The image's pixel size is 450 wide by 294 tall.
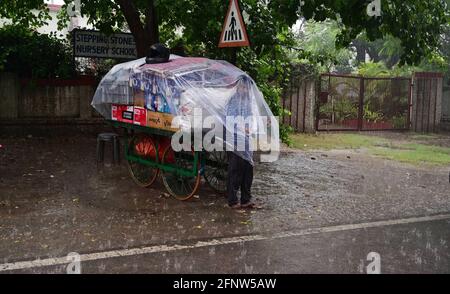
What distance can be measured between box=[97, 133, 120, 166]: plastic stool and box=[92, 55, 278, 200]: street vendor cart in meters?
0.64

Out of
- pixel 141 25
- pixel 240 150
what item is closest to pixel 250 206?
pixel 240 150

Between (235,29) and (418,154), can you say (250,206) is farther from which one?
(418,154)

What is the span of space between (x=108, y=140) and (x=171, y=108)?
8.31ft

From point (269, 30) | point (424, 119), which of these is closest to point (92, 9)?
point (269, 30)

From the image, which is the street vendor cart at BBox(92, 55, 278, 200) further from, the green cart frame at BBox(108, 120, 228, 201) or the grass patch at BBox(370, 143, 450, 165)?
the grass patch at BBox(370, 143, 450, 165)

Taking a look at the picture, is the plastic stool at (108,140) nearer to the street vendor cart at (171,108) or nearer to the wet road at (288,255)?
the street vendor cart at (171,108)

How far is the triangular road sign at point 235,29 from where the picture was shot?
24.4ft

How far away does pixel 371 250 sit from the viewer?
5676 millimetres

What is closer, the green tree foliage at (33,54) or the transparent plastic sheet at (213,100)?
the transparent plastic sheet at (213,100)

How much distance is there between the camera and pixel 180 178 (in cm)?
768

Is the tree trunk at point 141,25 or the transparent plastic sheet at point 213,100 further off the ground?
the tree trunk at point 141,25

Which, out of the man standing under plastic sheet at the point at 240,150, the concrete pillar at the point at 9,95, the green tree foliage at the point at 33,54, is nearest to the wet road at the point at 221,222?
the man standing under plastic sheet at the point at 240,150

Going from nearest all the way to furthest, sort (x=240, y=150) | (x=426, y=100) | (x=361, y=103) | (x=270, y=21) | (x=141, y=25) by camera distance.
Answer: (x=240, y=150) < (x=270, y=21) < (x=141, y=25) < (x=361, y=103) < (x=426, y=100)

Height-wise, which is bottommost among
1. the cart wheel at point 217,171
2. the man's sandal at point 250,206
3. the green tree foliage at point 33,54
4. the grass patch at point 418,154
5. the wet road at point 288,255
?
the wet road at point 288,255
